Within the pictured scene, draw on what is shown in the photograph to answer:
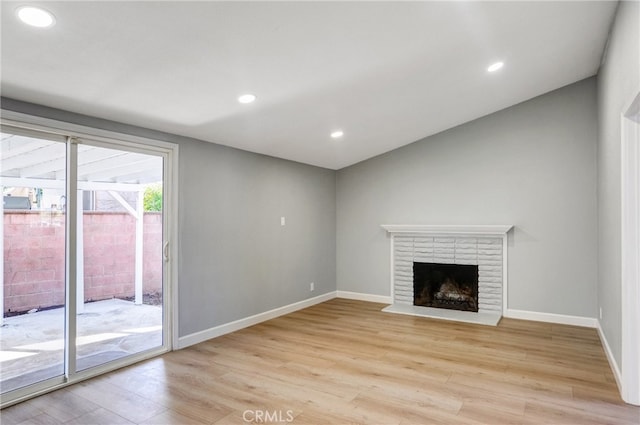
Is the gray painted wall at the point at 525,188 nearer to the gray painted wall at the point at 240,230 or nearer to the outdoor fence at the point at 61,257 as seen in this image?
the gray painted wall at the point at 240,230

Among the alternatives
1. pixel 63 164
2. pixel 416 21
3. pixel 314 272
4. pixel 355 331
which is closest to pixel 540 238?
pixel 355 331

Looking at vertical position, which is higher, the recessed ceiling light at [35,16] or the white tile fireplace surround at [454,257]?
the recessed ceiling light at [35,16]

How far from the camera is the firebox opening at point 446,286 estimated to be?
5.43m

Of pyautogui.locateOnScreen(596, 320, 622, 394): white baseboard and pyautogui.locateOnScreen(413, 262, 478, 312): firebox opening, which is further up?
pyautogui.locateOnScreen(413, 262, 478, 312): firebox opening

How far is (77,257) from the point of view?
3.23 m

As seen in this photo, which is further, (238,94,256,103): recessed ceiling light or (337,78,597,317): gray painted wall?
(337,78,597,317): gray painted wall

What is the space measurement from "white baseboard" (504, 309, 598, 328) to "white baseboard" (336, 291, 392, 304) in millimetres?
1741

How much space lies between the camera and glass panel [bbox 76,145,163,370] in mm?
3324

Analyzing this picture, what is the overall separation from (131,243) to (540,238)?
485 centimetres

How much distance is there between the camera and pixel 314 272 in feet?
A: 19.9

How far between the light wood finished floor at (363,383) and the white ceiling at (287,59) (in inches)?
89.8

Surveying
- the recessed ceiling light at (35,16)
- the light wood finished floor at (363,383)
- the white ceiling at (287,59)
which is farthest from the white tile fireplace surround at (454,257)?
the recessed ceiling light at (35,16)

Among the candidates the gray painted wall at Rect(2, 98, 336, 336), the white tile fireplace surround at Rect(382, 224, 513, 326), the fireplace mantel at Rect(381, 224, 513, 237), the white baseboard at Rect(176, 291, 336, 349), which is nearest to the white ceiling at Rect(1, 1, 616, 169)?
the gray painted wall at Rect(2, 98, 336, 336)

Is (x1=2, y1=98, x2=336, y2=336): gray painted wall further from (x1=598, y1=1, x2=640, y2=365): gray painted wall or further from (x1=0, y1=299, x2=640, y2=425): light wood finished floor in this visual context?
(x1=598, y1=1, x2=640, y2=365): gray painted wall
